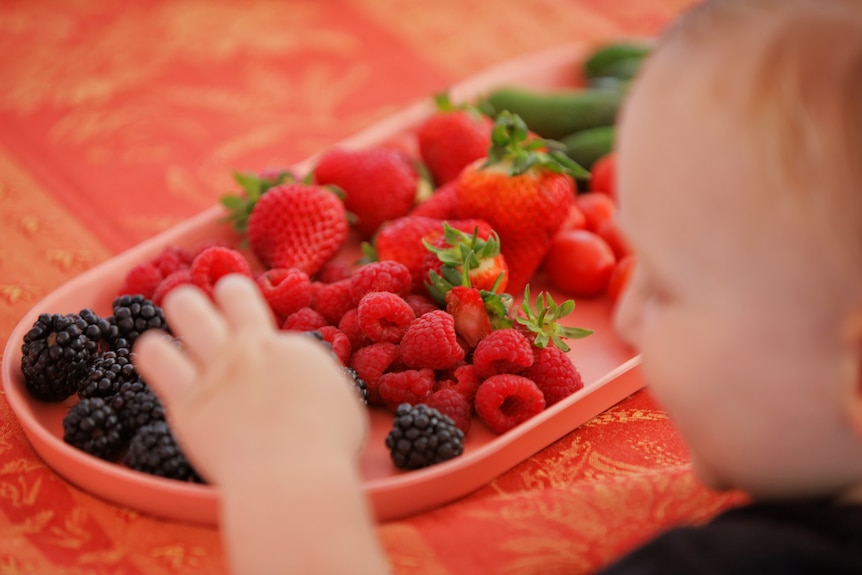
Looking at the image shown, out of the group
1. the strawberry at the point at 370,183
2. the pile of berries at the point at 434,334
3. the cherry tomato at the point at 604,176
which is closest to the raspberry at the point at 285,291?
the pile of berries at the point at 434,334

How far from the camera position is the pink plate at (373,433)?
36.7 inches

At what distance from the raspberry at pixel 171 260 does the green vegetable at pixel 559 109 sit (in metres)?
0.62

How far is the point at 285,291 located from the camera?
46.4 inches

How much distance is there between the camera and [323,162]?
140 cm

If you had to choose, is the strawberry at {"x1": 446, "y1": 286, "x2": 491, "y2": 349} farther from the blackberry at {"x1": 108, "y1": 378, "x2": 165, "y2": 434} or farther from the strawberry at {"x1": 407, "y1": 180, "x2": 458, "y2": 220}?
the blackberry at {"x1": 108, "y1": 378, "x2": 165, "y2": 434}

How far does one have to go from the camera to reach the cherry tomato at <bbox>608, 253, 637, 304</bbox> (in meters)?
1.30

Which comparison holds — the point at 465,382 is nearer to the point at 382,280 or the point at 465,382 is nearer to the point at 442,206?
the point at 382,280

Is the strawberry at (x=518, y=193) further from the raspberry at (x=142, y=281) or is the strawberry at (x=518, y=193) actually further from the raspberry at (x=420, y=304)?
the raspberry at (x=142, y=281)

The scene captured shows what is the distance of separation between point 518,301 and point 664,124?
0.64 meters

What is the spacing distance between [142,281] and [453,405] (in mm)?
431

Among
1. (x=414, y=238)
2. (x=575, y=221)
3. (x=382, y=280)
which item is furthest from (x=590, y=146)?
(x=382, y=280)

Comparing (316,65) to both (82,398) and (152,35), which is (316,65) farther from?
(82,398)

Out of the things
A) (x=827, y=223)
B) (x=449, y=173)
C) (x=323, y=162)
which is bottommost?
(x=449, y=173)

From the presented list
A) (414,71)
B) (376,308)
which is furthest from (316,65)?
(376,308)
